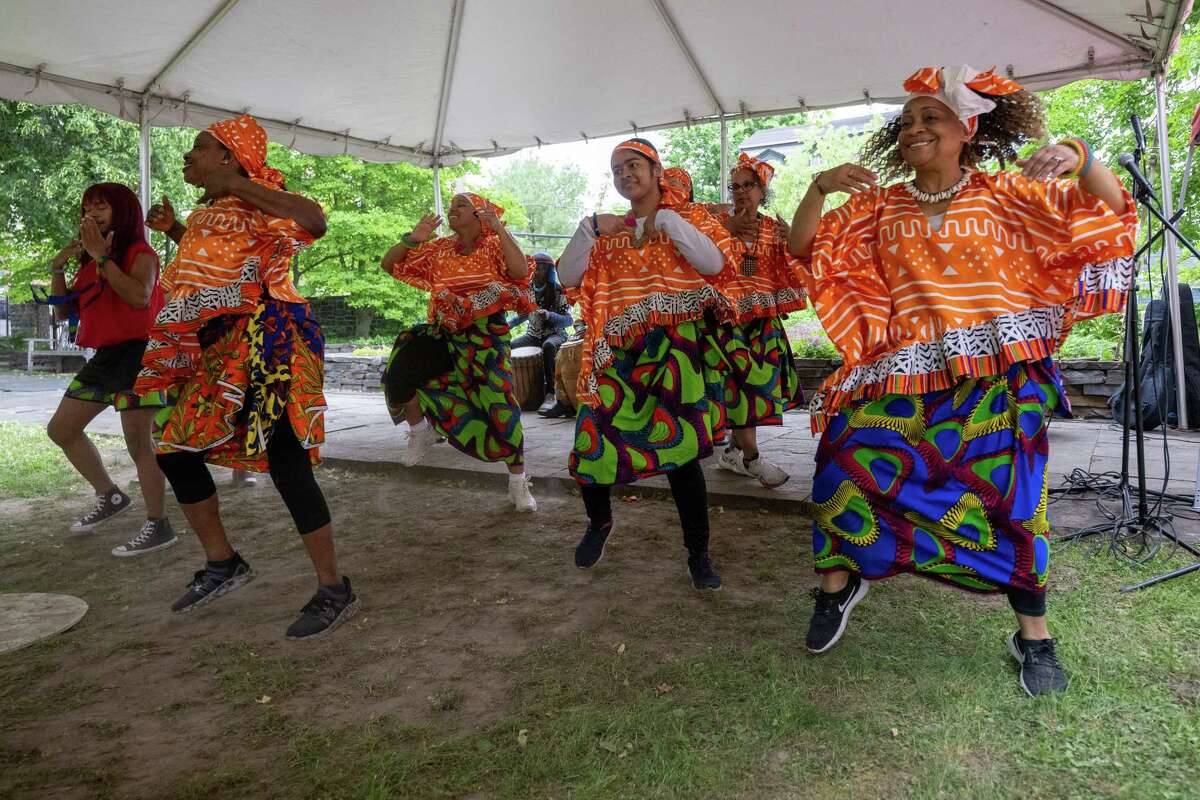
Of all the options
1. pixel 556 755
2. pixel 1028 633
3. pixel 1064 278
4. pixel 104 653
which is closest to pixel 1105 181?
pixel 1064 278

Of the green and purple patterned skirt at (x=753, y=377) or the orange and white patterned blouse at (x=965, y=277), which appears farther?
the green and purple patterned skirt at (x=753, y=377)

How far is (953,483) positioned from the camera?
89.2 inches

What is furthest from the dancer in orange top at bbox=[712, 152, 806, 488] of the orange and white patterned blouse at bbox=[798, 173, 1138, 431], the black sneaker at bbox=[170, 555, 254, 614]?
the black sneaker at bbox=[170, 555, 254, 614]

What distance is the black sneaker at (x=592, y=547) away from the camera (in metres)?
3.44

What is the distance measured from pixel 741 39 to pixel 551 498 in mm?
3700

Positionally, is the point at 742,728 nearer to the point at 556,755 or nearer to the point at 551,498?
the point at 556,755

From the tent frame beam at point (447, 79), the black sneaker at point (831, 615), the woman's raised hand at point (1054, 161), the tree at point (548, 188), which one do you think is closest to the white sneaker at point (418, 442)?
the tent frame beam at point (447, 79)

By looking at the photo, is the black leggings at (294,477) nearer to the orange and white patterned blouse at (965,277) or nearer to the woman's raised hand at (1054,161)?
the orange and white patterned blouse at (965,277)

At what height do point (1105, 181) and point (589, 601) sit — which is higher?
point (1105, 181)

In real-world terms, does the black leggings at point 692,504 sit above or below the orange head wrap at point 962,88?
below

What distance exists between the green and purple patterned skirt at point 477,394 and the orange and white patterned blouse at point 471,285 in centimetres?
9

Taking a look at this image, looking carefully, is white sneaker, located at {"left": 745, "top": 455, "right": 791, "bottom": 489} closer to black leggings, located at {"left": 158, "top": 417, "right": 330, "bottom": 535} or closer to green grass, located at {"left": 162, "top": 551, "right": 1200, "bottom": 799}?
green grass, located at {"left": 162, "top": 551, "right": 1200, "bottom": 799}

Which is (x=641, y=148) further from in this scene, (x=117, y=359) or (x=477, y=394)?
(x=117, y=359)

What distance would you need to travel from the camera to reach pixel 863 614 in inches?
108
